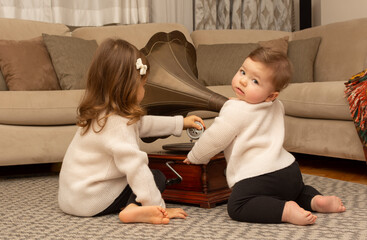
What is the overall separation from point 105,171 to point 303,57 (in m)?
2.07

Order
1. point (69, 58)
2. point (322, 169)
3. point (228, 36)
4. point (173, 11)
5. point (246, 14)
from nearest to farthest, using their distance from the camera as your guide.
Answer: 1. point (322, 169)
2. point (69, 58)
3. point (228, 36)
4. point (173, 11)
5. point (246, 14)

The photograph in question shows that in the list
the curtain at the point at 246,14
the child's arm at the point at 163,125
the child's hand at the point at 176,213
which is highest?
the curtain at the point at 246,14

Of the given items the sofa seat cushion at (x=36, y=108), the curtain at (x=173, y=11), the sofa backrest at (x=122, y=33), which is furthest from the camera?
the curtain at (x=173, y=11)

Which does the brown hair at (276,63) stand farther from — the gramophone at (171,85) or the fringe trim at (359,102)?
the fringe trim at (359,102)

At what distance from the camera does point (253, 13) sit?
4.42 metres

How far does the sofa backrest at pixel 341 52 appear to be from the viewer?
3.11m

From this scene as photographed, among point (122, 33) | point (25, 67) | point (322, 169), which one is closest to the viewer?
point (322, 169)

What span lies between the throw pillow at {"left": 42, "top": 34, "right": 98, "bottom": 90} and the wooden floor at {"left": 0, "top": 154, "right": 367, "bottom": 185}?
0.50m

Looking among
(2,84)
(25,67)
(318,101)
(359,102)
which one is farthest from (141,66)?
(2,84)

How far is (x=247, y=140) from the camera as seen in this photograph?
1521mm

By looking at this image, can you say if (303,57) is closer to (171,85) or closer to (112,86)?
(171,85)

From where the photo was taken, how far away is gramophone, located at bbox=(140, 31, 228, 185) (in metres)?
1.77

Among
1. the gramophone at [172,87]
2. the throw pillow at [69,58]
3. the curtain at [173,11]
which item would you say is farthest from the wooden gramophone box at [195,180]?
the curtain at [173,11]

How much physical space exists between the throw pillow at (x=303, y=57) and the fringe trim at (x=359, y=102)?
96 cm
